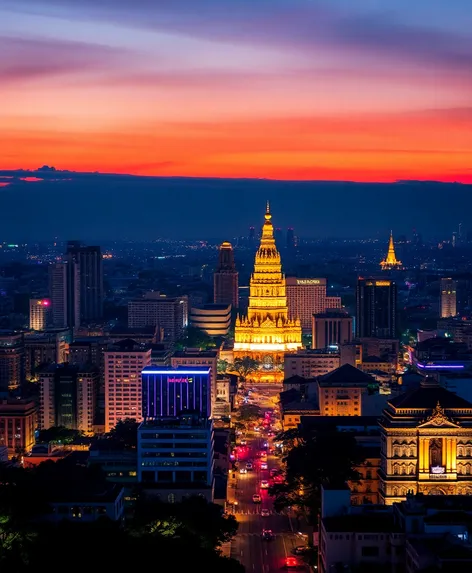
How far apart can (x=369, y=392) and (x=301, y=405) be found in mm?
4261

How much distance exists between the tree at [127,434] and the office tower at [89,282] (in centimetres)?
7284

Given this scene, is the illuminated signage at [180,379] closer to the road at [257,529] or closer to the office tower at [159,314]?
the road at [257,529]

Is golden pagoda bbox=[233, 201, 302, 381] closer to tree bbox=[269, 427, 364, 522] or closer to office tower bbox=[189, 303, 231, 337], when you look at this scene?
office tower bbox=[189, 303, 231, 337]

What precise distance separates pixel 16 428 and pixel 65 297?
210 feet

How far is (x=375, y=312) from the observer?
117250 mm

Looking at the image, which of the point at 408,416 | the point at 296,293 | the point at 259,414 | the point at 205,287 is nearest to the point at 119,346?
the point at 259,414

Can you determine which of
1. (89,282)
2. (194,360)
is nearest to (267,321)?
(194,360)

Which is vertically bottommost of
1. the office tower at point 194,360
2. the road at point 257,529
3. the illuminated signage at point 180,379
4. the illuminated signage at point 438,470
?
the road at point 257,529

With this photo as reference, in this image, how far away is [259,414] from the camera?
77500 millimetres

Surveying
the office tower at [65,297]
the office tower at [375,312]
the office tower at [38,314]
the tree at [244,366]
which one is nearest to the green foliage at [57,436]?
the tree at [244,366]

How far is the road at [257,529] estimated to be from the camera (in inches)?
1746

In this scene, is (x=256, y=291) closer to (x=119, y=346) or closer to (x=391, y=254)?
(x=119, y=346)

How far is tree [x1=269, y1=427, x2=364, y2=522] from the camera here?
165ft

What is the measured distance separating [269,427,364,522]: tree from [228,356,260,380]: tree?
43.9m
